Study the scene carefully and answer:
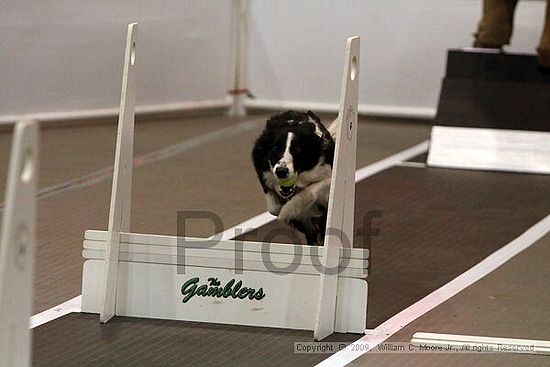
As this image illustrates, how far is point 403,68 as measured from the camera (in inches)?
309

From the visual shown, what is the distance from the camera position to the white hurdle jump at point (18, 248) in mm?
2062

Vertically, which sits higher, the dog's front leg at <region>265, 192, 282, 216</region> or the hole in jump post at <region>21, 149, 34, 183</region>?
the hole in jump post at <region>21, 149, 34, 183</region>

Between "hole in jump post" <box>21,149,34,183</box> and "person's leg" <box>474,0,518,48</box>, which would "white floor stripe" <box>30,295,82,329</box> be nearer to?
"hole in jump post" <box>21,149,34,183</box>

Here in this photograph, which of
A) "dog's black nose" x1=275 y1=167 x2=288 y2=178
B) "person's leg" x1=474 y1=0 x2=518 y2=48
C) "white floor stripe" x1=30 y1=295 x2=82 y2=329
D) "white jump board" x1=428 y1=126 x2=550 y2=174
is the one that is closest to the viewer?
Result: "white floor stripe" x1=30 y1=295 x2=82 y2=329

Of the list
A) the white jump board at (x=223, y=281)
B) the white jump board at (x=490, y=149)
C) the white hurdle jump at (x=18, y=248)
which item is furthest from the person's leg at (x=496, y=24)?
the white hurdle jump at (x=18, y=248)

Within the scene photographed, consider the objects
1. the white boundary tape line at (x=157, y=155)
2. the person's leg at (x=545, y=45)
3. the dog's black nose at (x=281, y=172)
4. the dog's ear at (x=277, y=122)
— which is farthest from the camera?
the person's leg at (x=545, y=45)

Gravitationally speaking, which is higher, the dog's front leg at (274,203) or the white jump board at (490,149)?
the dog's front leg at (274,203)

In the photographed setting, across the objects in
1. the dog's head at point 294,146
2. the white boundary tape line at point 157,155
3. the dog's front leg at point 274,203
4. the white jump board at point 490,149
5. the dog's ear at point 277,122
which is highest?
the dog's ear at point 277,122

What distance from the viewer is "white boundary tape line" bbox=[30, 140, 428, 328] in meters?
3.31

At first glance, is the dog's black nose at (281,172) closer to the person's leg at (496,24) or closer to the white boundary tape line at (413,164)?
the white boundary tape line at (413,164)

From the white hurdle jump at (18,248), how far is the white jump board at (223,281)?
1041 mm

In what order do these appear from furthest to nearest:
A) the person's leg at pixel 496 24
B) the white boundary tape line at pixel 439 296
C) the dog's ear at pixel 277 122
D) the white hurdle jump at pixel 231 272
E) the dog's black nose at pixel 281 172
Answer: the person's leg at pixel 496 24
the dog's ear at pixel 277 122
the dog's black nose at pixel 281 172
the white hurdle jump at pixel 231 272
the white boundary tape line at pixel 439 296

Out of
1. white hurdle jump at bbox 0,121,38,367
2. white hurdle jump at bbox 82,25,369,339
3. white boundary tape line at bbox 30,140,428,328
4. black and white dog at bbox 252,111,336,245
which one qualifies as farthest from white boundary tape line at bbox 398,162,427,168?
white hurdle jump at bbox 0,121,38,367

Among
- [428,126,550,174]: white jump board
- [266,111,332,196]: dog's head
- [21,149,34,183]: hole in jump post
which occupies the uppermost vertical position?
[21,149,34,183]: hole in jump post
